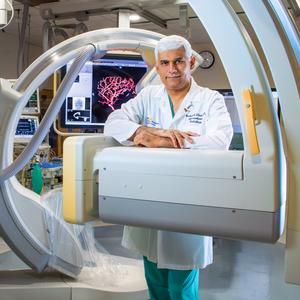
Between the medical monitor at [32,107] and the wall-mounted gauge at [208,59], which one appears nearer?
the medical monitor at [32,107]

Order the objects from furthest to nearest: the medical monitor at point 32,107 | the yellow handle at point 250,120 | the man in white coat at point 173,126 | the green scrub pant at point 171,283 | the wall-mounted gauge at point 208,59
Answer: the wall-mounted gauge at point 208,59, the medical monitor at point 32,107, the green scrub pant at point 171,283, the man in white coat at point 173,126, the yellow handle at point 250,120

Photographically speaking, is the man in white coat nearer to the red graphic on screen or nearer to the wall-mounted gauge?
the red graphic on screen

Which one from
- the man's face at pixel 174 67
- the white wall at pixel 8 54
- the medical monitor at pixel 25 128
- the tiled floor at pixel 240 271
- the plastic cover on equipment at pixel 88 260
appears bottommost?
the tiled floor at pixel 240 271

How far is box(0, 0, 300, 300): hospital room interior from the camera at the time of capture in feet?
2.91

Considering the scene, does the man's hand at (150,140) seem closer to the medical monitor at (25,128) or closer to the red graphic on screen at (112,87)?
the red graphic on screen at (112,87)

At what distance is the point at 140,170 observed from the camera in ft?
3.22

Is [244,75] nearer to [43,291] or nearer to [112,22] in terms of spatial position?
[43,291]

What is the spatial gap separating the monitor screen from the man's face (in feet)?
4.21

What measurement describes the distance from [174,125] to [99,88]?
1272 millimetres

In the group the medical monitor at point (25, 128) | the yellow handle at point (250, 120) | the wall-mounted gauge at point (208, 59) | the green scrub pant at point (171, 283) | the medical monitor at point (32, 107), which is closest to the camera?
the yellow handle at point (250, 120)

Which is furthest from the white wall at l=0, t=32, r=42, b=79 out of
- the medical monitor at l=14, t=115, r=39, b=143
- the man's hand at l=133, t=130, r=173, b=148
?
the man's hand at l=133, t=130, r=173, b=148

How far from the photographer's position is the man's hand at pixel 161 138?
1281 mm

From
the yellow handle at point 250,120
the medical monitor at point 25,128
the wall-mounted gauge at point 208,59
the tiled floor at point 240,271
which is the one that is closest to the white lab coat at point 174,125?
the yellow handle at point 250,120

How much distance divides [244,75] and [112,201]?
462 mm
